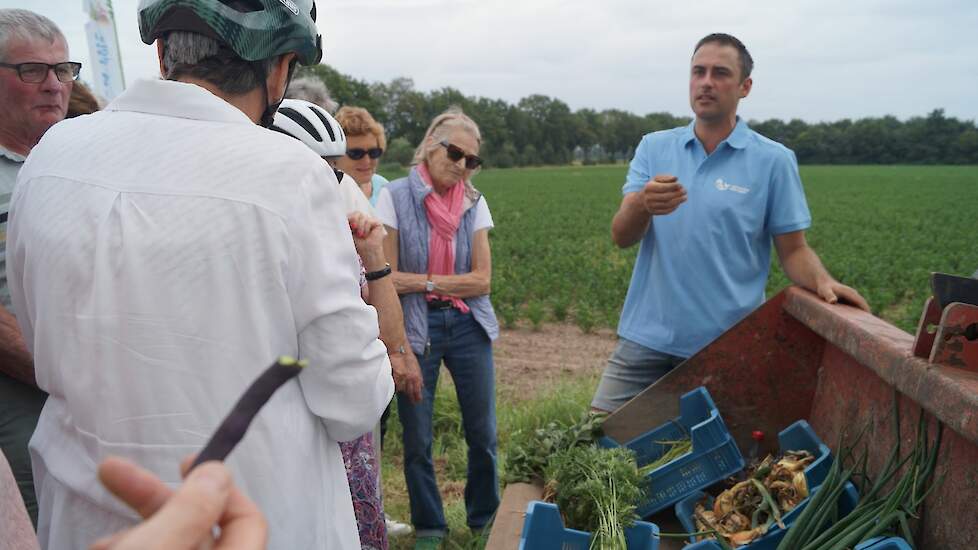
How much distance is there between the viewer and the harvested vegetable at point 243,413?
62 cm

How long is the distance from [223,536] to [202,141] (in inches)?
37.0

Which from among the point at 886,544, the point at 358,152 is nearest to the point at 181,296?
the point at 886,544

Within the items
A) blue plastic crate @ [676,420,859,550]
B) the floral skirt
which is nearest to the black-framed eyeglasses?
the floral skirt

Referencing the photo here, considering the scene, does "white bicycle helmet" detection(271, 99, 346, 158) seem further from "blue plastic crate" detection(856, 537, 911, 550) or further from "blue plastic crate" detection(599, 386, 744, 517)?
"blue plastic crate" detection(856, 537, 911, 550)

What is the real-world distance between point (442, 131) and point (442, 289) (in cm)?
80

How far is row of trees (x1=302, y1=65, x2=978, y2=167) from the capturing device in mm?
70688

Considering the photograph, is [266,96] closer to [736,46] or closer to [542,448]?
[542,448]

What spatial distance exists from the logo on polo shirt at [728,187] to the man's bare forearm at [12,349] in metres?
2.71

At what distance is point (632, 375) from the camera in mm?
3484

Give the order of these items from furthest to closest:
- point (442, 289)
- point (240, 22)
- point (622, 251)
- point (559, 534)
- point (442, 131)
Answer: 1. point (622, 251)
2. point (442, 131)
3. point (442, 289)
4. point (559, 534)
5. point (240, 22)

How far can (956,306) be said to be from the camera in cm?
184

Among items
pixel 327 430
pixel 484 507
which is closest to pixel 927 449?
pixel 327 430

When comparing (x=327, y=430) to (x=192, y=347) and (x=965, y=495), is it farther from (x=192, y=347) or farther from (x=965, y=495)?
(x=965, y=495)

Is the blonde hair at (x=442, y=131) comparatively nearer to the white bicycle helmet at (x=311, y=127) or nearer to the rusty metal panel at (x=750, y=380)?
the white bicycle helmet at (x=311, y=127)
